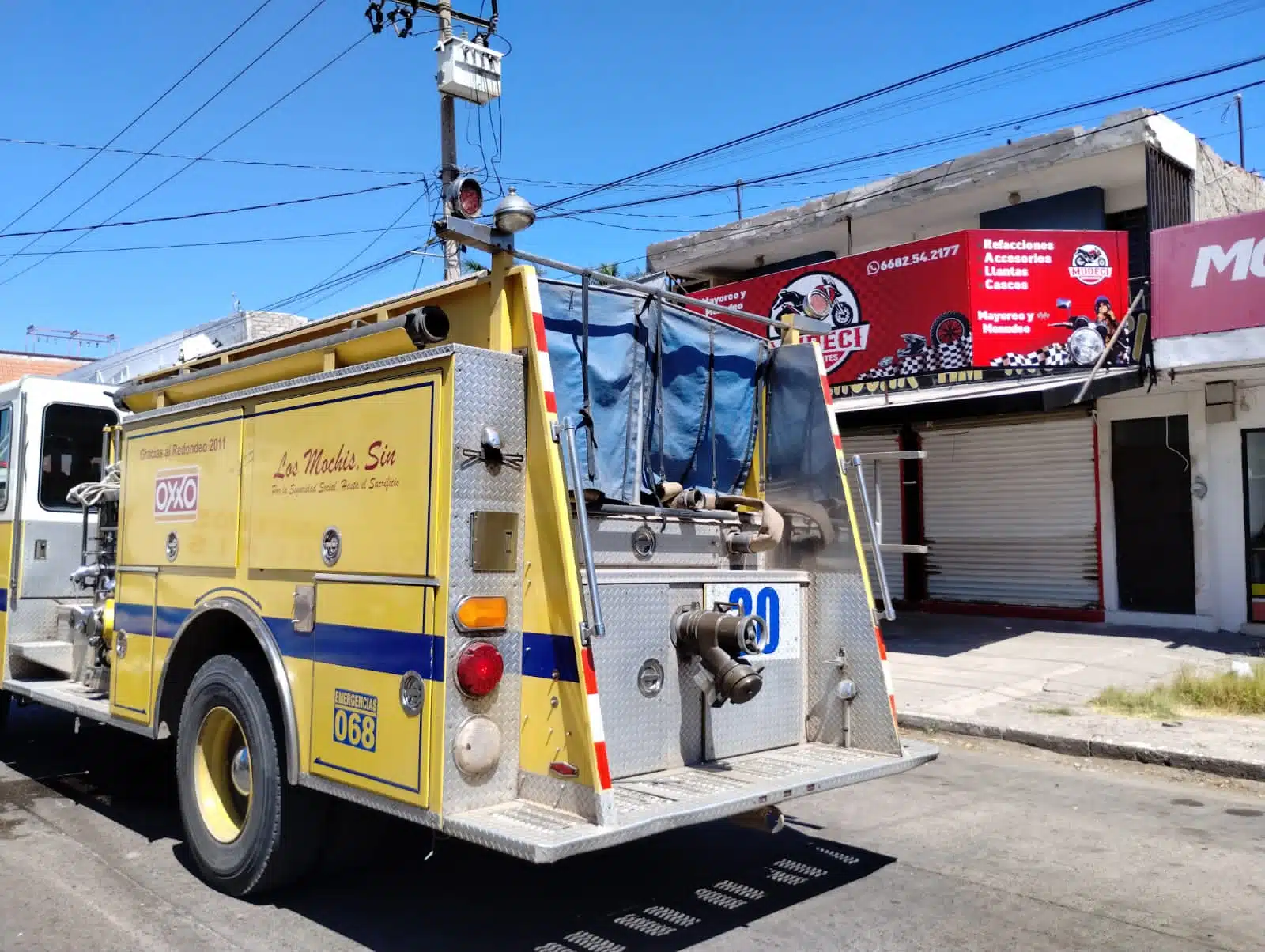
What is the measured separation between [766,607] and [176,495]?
3.24 metres

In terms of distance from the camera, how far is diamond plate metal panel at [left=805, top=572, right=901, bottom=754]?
17.5 ft

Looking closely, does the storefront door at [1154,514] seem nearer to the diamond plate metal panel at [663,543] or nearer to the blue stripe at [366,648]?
the diamond plate metal panel at [663,543]

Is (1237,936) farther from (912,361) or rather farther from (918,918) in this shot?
(912,361)

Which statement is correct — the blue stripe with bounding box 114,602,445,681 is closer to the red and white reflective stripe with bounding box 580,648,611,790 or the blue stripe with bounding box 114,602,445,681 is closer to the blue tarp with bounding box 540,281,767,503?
the red and white reflective stripe with bounding box 580,648,611,790

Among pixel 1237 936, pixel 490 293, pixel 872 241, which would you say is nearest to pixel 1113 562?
pixel 872 241

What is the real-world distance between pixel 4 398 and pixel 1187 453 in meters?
12.9

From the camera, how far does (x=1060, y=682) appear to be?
10.7 m

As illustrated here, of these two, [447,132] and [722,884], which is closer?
[722,884]

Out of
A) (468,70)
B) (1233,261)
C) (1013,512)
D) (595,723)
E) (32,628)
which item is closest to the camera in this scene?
(595,723)

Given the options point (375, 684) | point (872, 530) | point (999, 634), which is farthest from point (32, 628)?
point (999, 634)

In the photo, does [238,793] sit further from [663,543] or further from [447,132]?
[447,132]

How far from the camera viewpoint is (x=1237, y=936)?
4.55 metres

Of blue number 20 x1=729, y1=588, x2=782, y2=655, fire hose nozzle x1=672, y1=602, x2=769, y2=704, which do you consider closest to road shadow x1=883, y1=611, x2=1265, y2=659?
blue number 20 x1=729, y1=588, x2=782, y2=655

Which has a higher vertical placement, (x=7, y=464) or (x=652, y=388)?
(x=652, y=388)
